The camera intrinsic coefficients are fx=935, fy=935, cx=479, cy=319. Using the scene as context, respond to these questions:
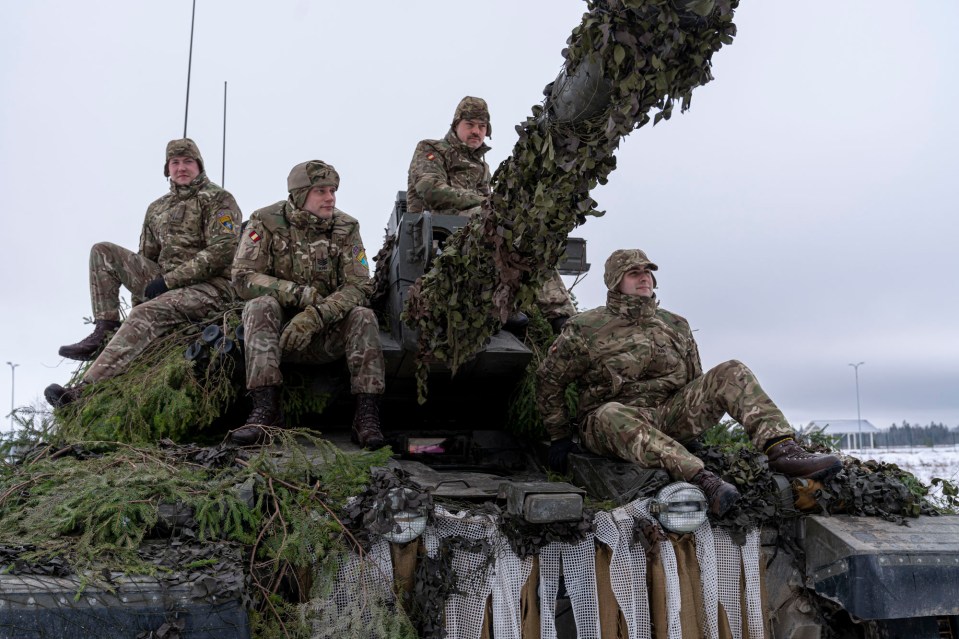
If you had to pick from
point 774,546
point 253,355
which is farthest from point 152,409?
point 774,546

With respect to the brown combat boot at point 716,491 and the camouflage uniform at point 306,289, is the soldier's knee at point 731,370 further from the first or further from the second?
the camouflage uniform at point 306,289

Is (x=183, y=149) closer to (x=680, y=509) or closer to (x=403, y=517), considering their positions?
(x=403, y=517)

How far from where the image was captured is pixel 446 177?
6.39 meters

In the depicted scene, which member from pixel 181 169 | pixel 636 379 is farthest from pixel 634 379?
pixel 181 169

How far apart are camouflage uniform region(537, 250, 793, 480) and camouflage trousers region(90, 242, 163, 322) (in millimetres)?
3092

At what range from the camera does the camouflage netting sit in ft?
11.0

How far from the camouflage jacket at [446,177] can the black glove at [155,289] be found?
1.74 m

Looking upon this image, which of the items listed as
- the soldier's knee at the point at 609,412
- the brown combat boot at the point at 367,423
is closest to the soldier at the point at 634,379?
the soldier's knee at the point at 609,412

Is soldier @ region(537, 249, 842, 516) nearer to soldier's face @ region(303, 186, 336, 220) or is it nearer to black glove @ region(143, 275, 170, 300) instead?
soldier's face @ region(303, 186, 336, 220)

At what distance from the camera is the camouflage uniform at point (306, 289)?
203 inches

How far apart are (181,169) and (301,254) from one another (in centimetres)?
162

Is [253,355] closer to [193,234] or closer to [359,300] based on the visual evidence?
[359,300]

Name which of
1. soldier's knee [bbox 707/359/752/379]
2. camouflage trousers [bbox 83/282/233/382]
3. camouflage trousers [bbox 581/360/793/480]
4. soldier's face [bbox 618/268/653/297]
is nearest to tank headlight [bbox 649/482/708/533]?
camouflage trousers [bbox 581/360/793/480]

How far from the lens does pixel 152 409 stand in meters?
5.10
